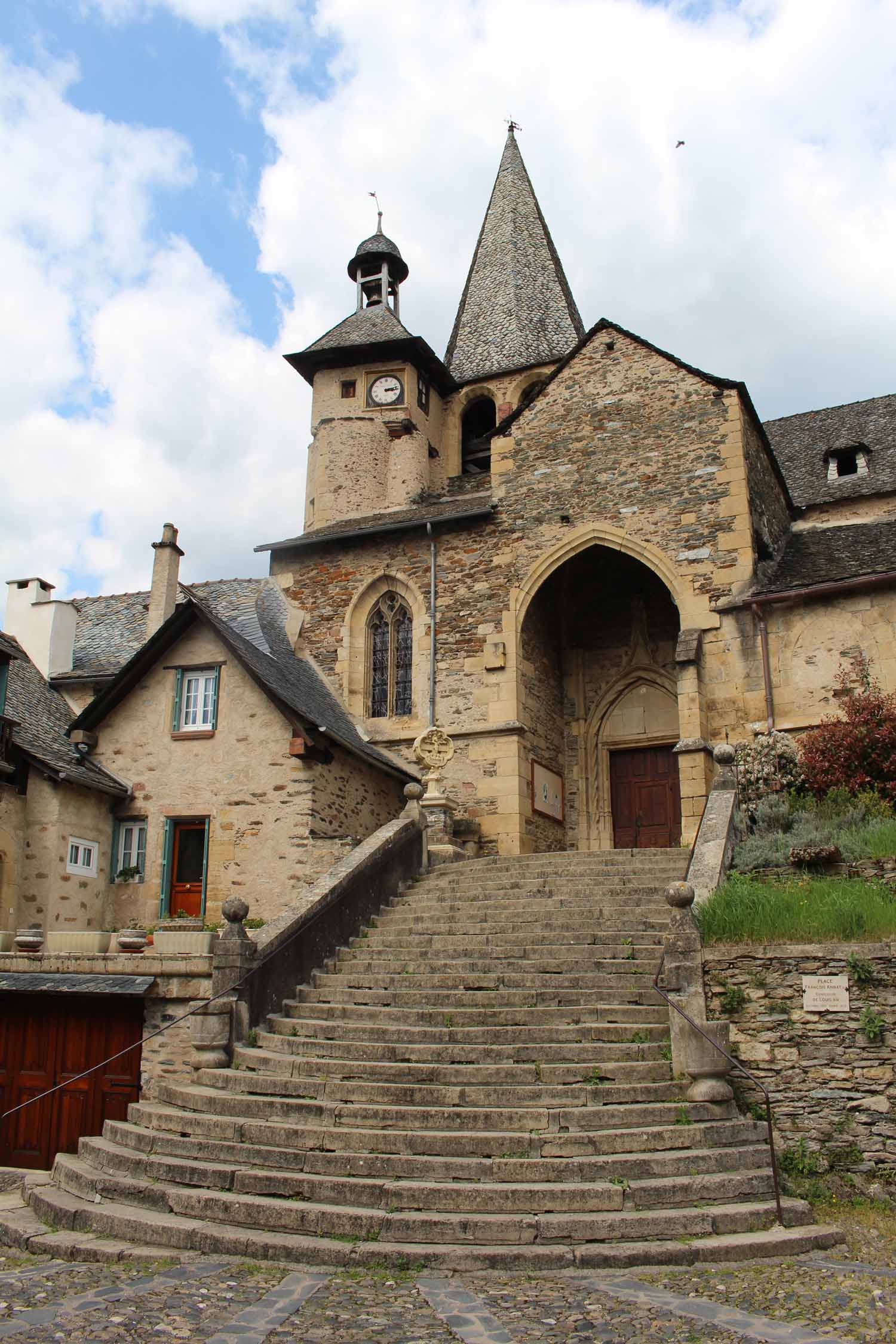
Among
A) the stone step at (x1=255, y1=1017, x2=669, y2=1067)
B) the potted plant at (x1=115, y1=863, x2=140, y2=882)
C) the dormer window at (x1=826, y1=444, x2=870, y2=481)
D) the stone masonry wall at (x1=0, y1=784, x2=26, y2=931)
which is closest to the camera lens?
the stone step at (x1=255, y1=1017, x2=669, y2=1067)

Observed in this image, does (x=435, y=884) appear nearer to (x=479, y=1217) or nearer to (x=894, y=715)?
(x=894, y=715)

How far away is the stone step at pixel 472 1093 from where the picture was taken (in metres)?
7.55

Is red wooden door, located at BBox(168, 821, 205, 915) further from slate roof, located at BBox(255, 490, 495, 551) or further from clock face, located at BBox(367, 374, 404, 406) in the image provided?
clock face, located at BBox(367, 374, 404, 406)

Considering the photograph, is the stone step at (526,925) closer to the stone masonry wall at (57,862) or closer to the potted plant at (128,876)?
the stone masonry wall at (57,862)

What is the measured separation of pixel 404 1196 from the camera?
21.6ft

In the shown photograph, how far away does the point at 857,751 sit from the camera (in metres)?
12.4

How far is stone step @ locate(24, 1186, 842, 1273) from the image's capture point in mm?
6012

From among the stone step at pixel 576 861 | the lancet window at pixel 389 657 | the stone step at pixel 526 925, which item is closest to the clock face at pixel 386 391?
the lancet window at pixel 389 657

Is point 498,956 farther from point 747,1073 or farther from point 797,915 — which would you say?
point 747,1073

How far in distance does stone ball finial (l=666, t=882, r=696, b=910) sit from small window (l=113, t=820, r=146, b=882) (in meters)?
9.64

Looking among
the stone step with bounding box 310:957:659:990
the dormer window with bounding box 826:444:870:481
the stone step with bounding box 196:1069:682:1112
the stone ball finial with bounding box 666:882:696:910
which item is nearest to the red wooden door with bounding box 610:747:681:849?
the dormer window with bounding box 826:444:870:481

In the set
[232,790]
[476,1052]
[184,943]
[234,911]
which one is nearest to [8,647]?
[232,790]

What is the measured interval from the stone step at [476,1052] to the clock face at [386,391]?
15.7 meters

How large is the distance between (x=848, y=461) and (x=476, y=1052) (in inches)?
580
